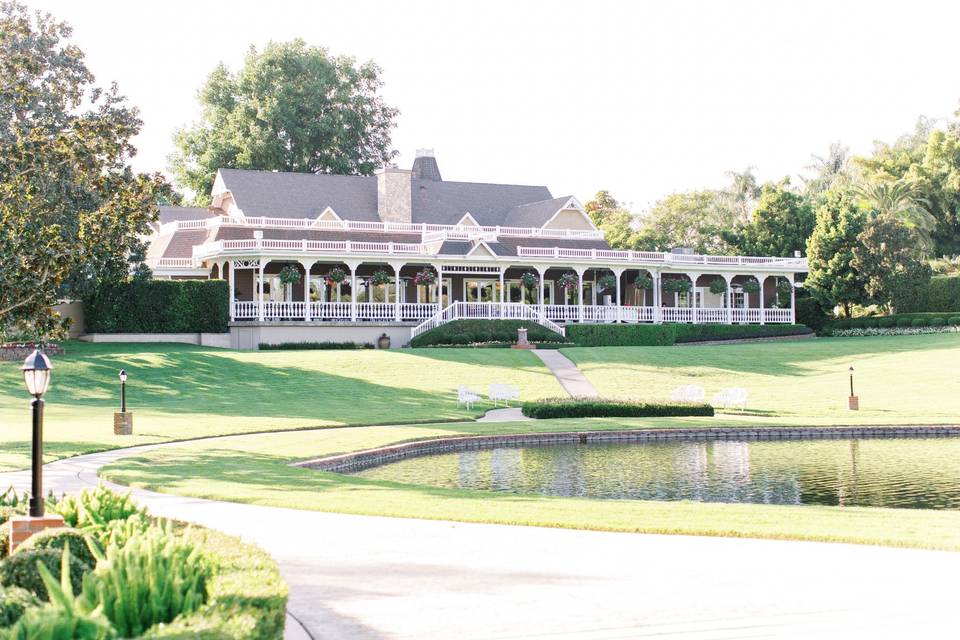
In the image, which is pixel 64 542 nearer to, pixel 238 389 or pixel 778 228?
pixel 238 389

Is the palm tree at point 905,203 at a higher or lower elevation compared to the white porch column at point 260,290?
higher

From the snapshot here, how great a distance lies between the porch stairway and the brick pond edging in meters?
22.4

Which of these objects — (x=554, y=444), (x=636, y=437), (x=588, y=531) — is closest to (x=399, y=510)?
(x=588, y=531)

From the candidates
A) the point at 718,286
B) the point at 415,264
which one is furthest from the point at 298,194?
the point at 718,286

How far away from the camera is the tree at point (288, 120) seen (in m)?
70.8

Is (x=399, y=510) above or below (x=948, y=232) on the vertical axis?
below

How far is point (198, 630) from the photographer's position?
16.9 ft

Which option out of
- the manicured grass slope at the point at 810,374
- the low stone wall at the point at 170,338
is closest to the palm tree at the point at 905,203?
the manicured grass slope at the point at 810,374

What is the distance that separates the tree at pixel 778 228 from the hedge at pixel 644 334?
45.1 feet

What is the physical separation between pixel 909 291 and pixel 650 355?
913 inches

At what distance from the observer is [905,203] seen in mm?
72062

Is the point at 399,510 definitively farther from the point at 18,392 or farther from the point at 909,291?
the point at 909,291

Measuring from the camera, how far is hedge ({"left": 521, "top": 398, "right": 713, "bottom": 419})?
96.5ft

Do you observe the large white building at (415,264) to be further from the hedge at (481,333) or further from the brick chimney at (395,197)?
the hedge at (481,333)
